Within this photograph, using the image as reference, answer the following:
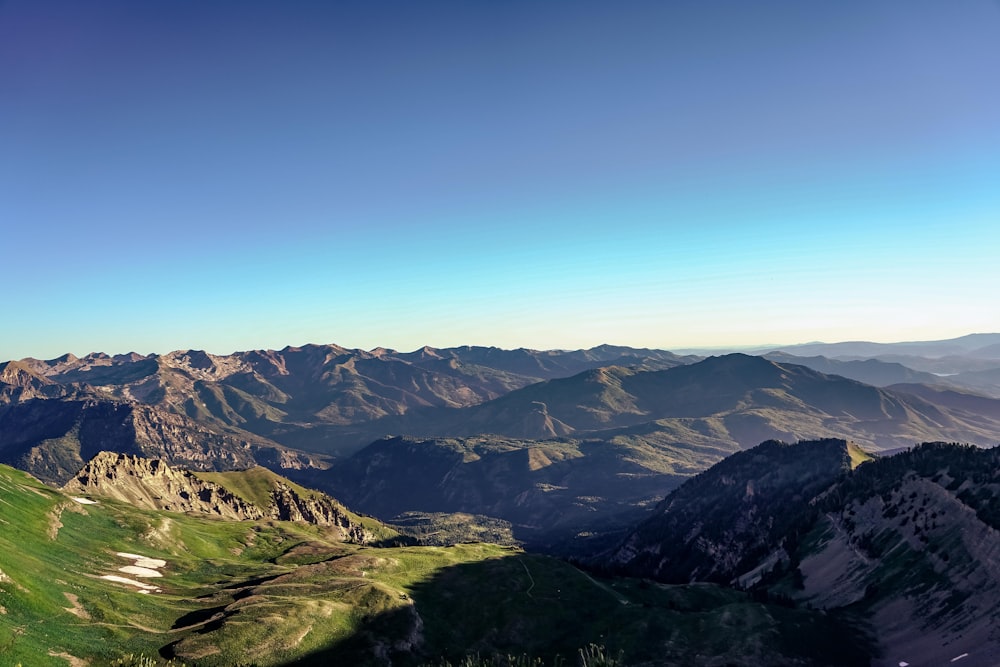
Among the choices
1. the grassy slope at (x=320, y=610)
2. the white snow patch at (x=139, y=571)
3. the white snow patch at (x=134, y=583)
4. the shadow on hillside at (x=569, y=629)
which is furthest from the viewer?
the white snow patch at (x=139, y=571)

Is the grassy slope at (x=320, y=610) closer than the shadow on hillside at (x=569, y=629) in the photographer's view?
Yes

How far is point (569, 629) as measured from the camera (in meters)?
156

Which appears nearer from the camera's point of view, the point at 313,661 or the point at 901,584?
the point at 313,661

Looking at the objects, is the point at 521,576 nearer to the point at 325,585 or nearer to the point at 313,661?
the point at 325,585

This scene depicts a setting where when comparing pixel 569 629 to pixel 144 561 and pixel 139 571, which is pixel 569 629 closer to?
pixel 139 571

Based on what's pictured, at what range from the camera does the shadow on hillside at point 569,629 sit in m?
133

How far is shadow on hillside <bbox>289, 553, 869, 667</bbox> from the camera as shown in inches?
5241

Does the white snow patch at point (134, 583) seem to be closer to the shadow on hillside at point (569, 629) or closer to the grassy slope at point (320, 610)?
the grassy slope at point (320, 610)

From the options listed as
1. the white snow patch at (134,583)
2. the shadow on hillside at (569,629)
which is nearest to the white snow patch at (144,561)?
the white snow patch at (134,583)

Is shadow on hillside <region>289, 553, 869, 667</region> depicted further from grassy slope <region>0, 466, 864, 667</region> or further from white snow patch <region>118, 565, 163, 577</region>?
white snow patch <region>118, 565, 163, 577</region>

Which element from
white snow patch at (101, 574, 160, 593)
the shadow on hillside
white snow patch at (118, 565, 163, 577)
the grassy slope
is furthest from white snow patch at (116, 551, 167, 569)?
the shadow on hillside

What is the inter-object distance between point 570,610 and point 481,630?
→ 28458mm

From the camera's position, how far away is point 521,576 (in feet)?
617

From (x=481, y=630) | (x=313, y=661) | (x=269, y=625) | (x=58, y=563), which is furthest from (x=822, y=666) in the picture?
(x=58, y=563)
